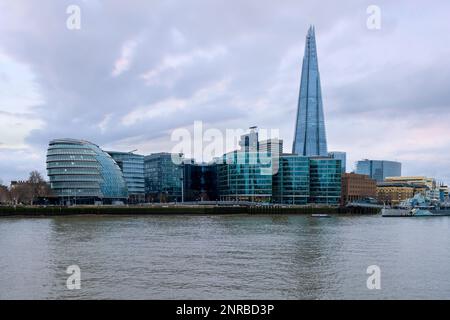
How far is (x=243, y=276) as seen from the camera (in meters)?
24.7

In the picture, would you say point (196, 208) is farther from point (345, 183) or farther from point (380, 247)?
point (345, 183)

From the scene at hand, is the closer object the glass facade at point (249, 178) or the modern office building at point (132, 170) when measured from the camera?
the glass facade at point (249, 178)

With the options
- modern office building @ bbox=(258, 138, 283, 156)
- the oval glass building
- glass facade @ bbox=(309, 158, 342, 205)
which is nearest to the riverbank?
glass facade @ bbox=(309, 158, 342, 205)

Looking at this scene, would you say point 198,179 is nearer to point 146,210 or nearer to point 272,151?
point 272,151

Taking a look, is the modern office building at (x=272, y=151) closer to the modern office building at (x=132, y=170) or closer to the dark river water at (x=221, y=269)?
the modern office building at (x=132, y=170)

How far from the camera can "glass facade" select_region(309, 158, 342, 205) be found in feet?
488

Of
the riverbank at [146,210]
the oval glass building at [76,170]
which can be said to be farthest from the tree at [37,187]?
the riverbank at [146,210]

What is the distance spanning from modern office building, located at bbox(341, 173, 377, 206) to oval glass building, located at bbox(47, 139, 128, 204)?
90407 mm

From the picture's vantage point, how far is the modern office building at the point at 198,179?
185 m

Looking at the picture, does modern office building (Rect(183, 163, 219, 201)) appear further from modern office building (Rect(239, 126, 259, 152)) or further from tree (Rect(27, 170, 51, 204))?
tree (Rect(27, 170, 51, 204))

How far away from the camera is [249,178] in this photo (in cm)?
15000

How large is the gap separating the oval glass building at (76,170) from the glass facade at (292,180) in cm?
5672

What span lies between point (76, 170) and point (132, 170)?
4216 centimetres

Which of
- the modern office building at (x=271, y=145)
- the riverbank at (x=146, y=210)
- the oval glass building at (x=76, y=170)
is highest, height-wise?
the modern office building at (x=271, y=145)
